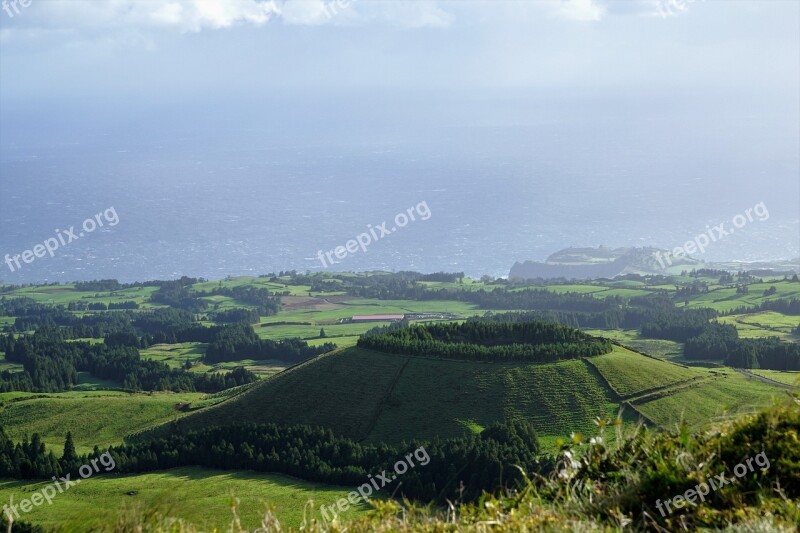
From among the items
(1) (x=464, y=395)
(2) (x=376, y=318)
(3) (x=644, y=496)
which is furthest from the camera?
(2) (x=376, y=318)

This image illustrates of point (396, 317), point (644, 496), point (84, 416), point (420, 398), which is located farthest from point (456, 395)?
point (396, 317)

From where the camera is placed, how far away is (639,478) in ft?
43.9

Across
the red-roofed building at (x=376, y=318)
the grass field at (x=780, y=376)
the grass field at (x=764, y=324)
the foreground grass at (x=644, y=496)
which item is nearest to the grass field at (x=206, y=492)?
the foreground grass at (x=644, y=496)

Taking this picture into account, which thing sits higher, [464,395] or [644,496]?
[644,496]

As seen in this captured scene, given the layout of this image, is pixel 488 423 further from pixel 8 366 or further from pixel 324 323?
pixel 324 323

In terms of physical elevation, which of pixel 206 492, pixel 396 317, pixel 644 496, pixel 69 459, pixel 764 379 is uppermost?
pixel 644 496

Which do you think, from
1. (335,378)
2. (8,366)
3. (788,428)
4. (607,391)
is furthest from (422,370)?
(8,366)

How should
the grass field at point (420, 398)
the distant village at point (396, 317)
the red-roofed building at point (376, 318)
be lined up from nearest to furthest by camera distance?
the grass field at point (420, 398)
the distant village at point (396, 317)
the red-roofed building at point (376, 318)

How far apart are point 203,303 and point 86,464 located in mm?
124014

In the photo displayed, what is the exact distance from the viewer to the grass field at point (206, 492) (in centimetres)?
5172

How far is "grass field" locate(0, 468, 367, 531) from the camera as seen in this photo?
170 feet

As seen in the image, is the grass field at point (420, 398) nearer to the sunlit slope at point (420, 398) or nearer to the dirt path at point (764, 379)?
the sunlit slope at point (420, 398)

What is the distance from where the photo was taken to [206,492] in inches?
2249

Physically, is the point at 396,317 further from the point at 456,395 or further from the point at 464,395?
the point at 464,395
